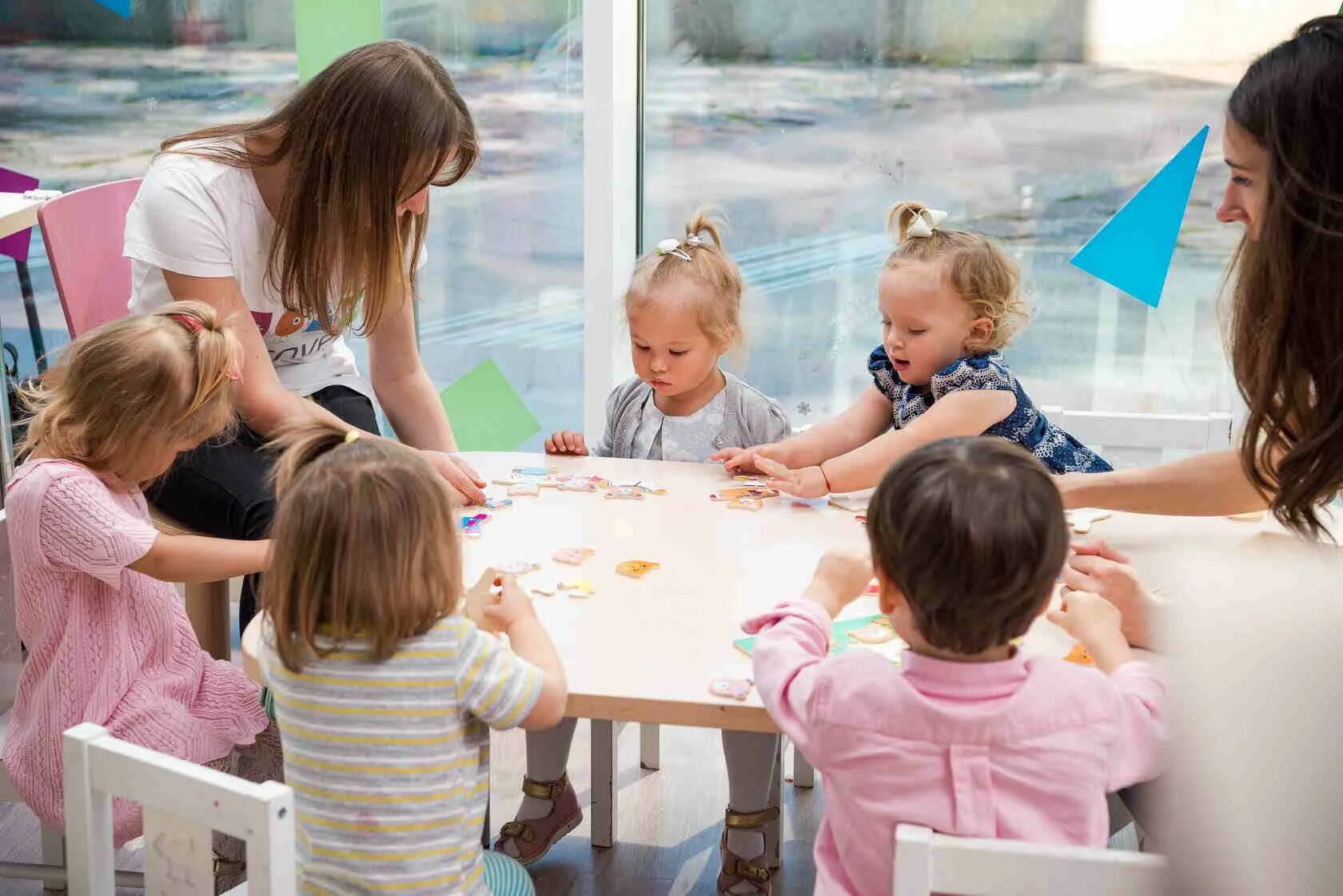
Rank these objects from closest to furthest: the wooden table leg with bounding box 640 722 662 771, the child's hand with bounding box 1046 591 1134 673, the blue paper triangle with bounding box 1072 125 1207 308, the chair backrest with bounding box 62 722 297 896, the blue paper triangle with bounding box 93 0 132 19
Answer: the chair backrest with bounding box 62 722 297 896, the child's hand with bounding box 1046 591 1134 673, the wooden table leg with bounding box 640 722 662 771, the blue paper triangle with bounding box 1072 125 1207 308, the blue paper triangle with bounding box 93 0 132 19

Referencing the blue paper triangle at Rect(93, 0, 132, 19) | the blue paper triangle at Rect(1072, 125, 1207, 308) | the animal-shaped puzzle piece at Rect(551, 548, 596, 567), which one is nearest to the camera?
the animal-shaped puzzle piece at Rect(551, 548, 596, 567)

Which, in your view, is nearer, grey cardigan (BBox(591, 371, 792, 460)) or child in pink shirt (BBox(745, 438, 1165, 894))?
child in pink shirt (BBox(745, 438, 1165, 894))

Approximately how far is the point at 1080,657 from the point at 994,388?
758mm

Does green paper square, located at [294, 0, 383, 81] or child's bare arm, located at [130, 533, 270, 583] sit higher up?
green paper square, located at [294, 0, 383, 81]

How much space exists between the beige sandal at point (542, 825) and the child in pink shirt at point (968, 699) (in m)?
1.04

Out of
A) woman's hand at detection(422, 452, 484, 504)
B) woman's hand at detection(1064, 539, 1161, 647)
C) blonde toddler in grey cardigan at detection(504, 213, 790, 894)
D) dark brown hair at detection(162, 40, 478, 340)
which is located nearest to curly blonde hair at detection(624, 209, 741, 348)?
blonde toddler in grey cardigan at detection(504, 213, 790, 894)

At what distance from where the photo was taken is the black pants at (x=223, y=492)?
209 cm

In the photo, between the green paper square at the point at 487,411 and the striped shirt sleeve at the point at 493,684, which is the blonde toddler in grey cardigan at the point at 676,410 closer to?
the striped shirt sleeve at the point at 493,684

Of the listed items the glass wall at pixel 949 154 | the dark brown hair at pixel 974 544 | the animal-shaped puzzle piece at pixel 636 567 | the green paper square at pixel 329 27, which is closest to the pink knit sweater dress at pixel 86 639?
the animal-shaped puzzle piece at pixel 636 567

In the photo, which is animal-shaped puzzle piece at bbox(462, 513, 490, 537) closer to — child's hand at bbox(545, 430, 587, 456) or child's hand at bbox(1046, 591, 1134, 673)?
child's hand at bbox(545, 430, 587, 456)

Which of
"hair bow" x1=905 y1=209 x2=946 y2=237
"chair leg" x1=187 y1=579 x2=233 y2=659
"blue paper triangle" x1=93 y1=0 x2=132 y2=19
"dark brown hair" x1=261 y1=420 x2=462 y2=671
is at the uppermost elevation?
"blue paper triangle" x1=93 y1=0 x2=132 y2=19

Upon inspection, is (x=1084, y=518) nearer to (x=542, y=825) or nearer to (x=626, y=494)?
(x=626, y=494)

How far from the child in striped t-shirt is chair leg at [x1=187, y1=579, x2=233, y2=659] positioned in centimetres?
96

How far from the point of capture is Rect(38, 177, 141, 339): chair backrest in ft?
7.28
